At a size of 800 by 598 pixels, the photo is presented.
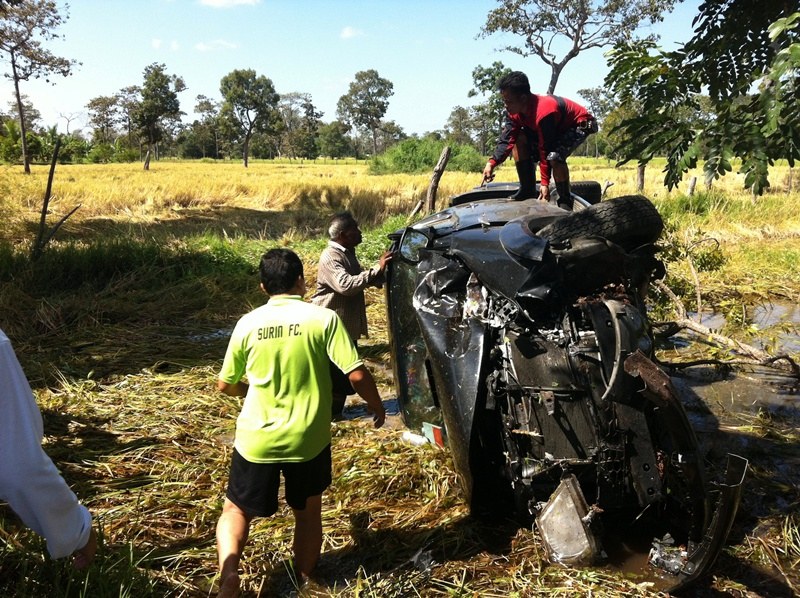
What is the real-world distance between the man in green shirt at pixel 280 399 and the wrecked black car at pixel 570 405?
580 mm

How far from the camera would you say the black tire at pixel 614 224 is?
10.5 ft

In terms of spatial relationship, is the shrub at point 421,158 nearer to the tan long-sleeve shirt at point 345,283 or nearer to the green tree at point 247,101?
the green tree at point 247,101

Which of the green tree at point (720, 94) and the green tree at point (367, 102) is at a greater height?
the green tree at point (367, 102)

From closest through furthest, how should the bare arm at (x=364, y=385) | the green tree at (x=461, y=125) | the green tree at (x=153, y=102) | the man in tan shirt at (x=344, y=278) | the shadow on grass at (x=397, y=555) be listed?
the bare arm at (x=364, y=385), the shadow on grass at (x=397, y=555), the man in tan shirt at (x=344, y=278), the green tree at (x=153, y=102), the green tree at (x=461, y=125)

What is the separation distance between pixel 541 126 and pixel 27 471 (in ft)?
17.1

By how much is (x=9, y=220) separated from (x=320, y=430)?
33.9 ft

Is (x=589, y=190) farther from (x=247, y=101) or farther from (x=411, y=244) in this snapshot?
(x=247, y=101)

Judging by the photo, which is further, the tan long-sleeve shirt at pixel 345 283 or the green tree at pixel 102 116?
the green tree at pixel 102 116

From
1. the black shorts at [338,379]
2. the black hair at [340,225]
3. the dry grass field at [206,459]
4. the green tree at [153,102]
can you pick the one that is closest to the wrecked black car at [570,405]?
the dry grass field at [206,459]

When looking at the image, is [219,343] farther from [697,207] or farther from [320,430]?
[697,207]

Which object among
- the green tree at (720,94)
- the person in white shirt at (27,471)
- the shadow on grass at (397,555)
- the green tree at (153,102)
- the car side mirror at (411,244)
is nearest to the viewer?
the person in white shirt at (27,471)

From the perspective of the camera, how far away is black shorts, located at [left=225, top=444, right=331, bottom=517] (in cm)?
260

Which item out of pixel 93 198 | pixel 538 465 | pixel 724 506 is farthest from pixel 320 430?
pixel 93 198

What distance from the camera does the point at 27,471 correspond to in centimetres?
169
